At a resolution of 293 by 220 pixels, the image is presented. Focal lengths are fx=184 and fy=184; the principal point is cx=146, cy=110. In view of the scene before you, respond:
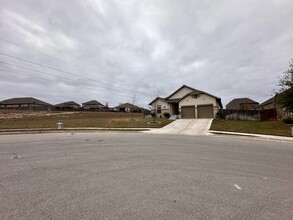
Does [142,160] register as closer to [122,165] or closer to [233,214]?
[122,165]

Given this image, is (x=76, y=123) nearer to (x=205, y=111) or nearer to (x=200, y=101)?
(x=200, y=101)

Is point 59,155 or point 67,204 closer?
point 67,204

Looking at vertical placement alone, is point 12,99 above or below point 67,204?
above

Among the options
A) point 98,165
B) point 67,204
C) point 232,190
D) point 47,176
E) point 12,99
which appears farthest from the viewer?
point 12,99

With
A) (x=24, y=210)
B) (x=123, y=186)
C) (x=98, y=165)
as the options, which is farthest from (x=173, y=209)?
(x=98, y=165)

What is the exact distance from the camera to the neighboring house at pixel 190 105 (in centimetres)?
3194

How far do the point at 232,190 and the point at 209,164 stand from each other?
85.0 inches

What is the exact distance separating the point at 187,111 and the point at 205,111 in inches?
127

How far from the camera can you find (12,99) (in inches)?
3169

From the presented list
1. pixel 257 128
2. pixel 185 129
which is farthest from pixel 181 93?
pixel 257 128

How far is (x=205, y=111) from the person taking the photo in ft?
106

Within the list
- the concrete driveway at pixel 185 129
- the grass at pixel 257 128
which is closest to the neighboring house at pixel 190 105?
the concrete driveway at pixel 185 129

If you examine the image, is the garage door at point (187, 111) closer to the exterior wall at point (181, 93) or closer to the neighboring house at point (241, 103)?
the exterior wall at point (181, 93)

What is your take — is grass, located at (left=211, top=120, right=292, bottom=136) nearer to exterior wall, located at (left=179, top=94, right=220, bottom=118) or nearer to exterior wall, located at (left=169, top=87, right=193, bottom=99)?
exterior wall, located at (left=179, top=94, right=220, bottom=118)
